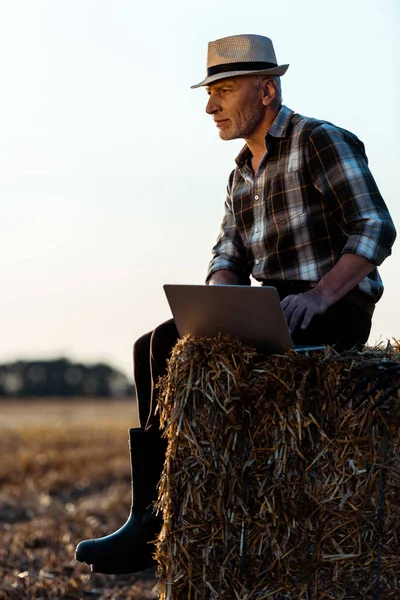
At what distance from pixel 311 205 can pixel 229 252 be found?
562mm

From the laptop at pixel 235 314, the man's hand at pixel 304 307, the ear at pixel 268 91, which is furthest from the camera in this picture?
the ear at pixel 268 91

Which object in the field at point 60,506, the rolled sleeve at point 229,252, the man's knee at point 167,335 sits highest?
the rolled sleeve at point 229,252

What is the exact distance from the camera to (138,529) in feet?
13.5

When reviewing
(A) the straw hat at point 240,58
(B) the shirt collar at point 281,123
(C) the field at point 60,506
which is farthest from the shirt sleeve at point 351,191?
(C) the field at point 60,506

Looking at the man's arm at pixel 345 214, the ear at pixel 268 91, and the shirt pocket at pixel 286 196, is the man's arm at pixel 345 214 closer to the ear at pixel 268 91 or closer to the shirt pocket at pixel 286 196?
the shirt pocket at pixel 286 196

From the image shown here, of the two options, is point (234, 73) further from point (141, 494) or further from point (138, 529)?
point (138, 529)

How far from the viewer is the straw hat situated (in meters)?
4.09

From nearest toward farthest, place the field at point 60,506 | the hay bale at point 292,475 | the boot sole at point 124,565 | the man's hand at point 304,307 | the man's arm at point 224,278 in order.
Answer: the hay bale at point 292,475, the man's hand at point 304,307, the boot sole at point 124,565, the man's arm at point 224,278, the field at point 60,506

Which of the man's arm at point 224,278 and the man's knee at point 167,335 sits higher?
the man's arm at point 224,278

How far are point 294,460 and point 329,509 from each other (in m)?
0.21

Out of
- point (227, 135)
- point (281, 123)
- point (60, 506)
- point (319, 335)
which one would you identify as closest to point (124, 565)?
point (319, 335)

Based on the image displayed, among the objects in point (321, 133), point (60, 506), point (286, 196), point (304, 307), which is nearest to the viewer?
point (304, 307)

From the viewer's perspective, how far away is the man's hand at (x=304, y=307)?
3.64 metres

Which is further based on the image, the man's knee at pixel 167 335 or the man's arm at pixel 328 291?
the man's knee at pixel 167 335
